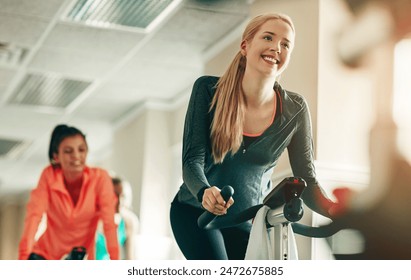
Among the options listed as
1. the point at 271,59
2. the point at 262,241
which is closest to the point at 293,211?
the point at 262,241

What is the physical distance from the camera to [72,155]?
3.98m

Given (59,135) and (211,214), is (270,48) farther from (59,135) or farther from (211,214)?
(59,135)

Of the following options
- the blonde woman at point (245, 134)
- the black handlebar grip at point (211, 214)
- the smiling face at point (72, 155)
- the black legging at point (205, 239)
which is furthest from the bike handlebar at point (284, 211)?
the smiling face at point (72, 155)

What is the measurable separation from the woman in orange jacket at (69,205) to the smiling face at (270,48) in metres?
0.93

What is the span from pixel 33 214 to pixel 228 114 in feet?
3.41

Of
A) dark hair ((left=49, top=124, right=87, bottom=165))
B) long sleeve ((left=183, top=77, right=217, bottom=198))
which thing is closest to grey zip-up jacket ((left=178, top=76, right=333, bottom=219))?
long sleeve ((left=183, top=77, right=217, bottom=198))

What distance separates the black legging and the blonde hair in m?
0.28

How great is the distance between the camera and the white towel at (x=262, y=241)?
330cm

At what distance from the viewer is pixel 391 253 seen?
153 inches

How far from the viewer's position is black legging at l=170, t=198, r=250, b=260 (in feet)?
11.6

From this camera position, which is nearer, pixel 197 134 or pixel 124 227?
pixel 197 134

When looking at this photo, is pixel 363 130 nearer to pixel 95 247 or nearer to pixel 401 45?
pixel 401 45

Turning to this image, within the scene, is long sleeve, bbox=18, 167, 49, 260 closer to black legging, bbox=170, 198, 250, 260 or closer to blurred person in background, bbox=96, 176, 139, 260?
blurred person in background, bbox=96, 176, 139, 260

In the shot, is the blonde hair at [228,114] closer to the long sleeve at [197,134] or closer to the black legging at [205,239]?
the long sleeve at [197,134]
